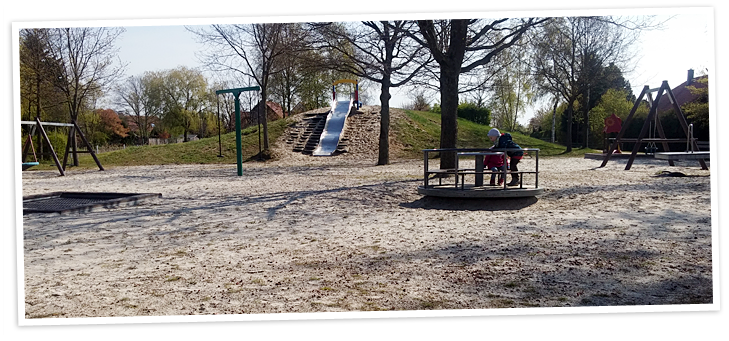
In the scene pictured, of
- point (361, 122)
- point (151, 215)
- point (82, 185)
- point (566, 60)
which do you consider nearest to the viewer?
point (151, 215)

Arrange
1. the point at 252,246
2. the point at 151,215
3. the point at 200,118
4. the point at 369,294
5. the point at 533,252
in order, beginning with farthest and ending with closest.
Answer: the point at 200,118
the point at 151,215
the point at 252,246
the point at 533,252
the point at 369,294

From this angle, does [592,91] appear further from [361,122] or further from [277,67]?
[277,67]

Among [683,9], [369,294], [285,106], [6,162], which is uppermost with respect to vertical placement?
[285,106]

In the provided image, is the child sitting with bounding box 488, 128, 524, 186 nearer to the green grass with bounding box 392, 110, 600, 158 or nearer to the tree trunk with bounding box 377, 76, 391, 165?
the tree trunk with bounding box 377, 76, 391, 165

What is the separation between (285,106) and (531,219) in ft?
98.8

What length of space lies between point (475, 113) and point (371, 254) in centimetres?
3336

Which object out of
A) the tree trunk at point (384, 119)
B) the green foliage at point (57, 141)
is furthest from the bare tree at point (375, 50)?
the green foliage at point (57, 141)

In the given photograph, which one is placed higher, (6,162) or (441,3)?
(441,3)

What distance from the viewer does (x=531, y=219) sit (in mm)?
6699

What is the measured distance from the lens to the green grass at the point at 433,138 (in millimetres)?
25938

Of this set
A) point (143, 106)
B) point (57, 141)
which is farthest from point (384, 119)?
point (143, 106)

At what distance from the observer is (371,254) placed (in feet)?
16.0

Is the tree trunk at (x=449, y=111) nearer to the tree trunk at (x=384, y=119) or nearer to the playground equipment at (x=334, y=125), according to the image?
the tree trunk at (x=384, y=119)

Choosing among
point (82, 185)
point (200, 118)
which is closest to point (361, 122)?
point (82, 185)
